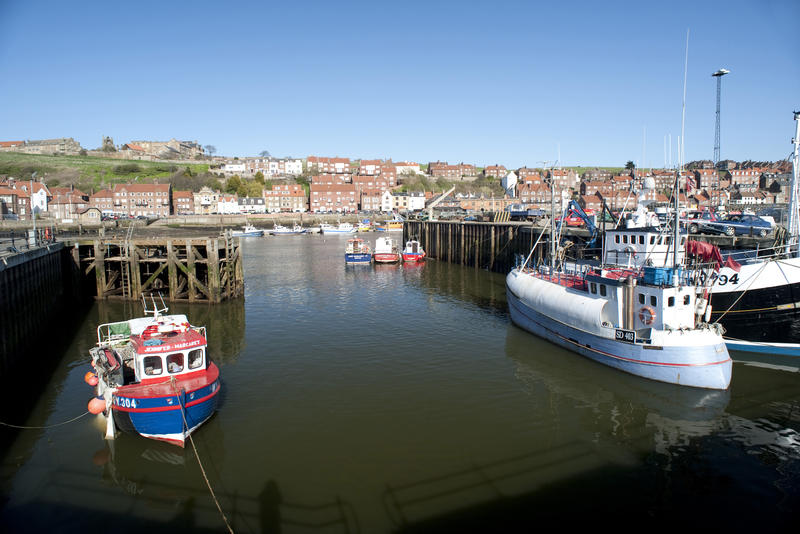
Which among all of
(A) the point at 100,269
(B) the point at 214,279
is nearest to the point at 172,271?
(B) the point at 214,279

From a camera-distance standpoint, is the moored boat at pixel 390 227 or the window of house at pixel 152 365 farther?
the moored boat at pixel 390 227

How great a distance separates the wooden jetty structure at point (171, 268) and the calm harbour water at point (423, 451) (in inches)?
418

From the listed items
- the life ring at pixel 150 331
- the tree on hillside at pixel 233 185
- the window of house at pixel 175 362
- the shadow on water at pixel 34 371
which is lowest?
the shadow on water at pixel 34 371

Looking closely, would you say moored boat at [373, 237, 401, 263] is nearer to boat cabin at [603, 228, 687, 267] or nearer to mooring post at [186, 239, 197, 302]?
mooring post at [186, 239, 197, 302]

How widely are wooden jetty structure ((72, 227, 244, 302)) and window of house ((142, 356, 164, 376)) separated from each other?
64.1 feet

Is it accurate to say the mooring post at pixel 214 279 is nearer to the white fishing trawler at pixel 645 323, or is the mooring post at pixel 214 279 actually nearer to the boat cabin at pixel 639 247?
the white fishing trawler at pixel 645 323

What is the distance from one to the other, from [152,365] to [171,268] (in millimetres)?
21652

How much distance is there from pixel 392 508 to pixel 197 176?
6974 inches

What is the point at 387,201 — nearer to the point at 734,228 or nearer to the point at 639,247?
the point at 734,228

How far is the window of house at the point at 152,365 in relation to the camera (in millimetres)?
15078

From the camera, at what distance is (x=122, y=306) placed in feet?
113

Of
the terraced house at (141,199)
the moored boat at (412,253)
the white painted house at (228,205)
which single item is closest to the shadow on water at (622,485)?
the moored boat at (412,253)

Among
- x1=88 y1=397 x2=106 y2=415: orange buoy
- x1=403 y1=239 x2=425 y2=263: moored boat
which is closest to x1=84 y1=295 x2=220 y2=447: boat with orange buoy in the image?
x1=88 y1=397 x2=106 y2=415: orange buoy

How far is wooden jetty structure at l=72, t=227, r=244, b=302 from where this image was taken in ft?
113
